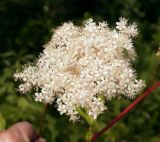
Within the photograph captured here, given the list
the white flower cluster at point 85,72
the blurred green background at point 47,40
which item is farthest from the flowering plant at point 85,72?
the blurred green background at point 47,40

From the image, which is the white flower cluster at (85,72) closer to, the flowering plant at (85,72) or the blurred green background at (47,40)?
the flowering plant at (85,72)

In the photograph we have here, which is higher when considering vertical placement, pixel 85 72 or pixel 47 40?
pixel 47 40

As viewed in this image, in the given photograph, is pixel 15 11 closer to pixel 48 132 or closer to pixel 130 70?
pixel 48 132

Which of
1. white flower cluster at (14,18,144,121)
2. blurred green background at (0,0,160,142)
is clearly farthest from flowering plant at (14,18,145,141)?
blurred green background at (0,0,160,142)

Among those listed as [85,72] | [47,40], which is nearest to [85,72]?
[85,72]

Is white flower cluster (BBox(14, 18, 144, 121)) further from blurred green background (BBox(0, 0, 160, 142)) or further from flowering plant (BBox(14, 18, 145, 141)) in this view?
blurred green background (BBox(0, 0, 160, 142))

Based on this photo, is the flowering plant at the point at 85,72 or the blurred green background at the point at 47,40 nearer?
the flowering plant at the point at 85,72

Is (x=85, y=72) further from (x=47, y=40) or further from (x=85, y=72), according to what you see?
(x=47, y=40)
